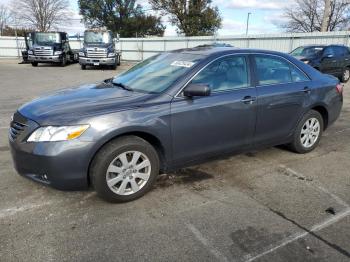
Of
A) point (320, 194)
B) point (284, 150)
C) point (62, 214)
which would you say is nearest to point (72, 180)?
point (62, 214)

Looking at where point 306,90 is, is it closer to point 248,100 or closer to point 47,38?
point 248,100

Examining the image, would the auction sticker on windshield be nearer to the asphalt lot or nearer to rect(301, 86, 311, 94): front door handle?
the asphalt lot

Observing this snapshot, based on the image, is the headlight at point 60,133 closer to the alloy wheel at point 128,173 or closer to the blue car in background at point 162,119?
the blue car in background at point 162,119

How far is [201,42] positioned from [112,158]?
2503 cm

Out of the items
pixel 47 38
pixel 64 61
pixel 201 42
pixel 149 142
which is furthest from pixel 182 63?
pixel 201 42

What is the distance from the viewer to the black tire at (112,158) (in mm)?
3352

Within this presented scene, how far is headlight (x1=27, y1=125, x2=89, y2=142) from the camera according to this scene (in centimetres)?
321

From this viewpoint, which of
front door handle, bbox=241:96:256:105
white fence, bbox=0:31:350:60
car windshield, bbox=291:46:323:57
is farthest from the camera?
white fence, bbox=0:31:350:60

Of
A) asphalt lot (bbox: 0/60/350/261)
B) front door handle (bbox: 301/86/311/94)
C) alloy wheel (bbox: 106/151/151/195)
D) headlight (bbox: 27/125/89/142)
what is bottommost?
asphalt lot (bbox: 0/60/350/261)

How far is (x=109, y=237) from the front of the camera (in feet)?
9.83

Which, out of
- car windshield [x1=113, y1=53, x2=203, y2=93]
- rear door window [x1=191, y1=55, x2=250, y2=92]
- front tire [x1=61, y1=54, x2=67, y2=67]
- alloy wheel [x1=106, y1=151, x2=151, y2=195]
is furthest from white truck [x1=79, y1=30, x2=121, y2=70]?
alloy wheel [x1=106, y1=151, x2=151, y2=195]

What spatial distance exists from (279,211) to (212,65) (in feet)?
5.84

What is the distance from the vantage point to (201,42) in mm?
27203

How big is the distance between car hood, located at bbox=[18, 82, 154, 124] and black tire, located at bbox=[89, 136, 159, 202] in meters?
0.34
